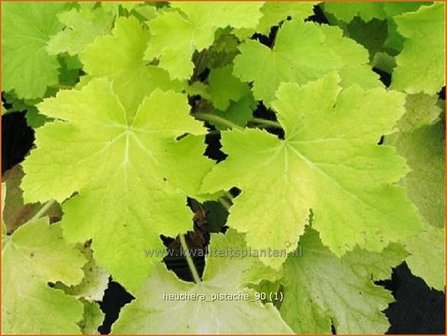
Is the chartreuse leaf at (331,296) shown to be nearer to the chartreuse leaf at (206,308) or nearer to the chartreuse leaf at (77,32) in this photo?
the chartreuse leaf at (206,308)

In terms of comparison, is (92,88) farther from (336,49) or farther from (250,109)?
(336,49)

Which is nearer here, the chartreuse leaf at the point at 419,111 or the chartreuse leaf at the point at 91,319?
the chartreuse leaf at the point at 91,319

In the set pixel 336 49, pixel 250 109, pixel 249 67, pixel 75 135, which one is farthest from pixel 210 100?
pixel 75 135

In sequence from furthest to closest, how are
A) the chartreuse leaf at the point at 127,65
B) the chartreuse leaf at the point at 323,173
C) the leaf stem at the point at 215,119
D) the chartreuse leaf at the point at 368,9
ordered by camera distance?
1. the chartreuse leaf at the point at 368,9
2. the leaf stem at the point at 215,119
3. the chartreuse leaf at the point at 127,65
4. the chartreuse leaf at the point at 323,173

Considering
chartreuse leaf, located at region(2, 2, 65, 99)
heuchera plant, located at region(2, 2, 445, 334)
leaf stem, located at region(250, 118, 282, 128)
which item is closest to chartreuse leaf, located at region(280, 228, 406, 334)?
heuchera plant, located at region(2, 2, 445, 334)

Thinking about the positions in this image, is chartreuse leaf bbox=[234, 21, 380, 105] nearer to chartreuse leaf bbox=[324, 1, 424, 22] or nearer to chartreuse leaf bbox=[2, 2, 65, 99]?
chartreuse leaf bbox=[324, 1, 424, 22]

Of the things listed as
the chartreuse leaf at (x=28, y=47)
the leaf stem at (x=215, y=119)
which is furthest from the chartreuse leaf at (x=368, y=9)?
the chartreuse leaf at (x=28, y=47)

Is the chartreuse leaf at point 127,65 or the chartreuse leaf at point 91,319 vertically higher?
the chartreuse leaf at point 127,65

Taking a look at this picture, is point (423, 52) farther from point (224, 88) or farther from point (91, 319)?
point (91, 319)
